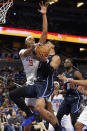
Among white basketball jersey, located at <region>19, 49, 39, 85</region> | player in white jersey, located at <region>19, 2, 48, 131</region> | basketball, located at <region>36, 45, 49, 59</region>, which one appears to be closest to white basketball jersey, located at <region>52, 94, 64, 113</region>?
player in white jersey, located at <region>19, 2, 48, 131</region>

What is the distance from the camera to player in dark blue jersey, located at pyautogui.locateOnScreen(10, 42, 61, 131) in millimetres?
5227

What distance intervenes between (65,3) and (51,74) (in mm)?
18904

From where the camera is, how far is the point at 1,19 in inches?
348

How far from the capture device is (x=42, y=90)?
5.32 m

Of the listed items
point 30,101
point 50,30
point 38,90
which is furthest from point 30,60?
point 50,30

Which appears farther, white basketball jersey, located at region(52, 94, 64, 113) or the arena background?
the arena background

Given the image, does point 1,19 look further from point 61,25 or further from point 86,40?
point 61,25

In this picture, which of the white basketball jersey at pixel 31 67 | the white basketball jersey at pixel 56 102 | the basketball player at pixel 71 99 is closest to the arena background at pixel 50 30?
the white basketball jersey at pixel 56 102

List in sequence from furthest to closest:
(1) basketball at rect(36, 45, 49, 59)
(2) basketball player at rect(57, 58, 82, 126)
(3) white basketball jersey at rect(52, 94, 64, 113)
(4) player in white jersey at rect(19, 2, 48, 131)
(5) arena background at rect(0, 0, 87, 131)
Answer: (5) arena background at rect(0, 0, 87, 131) → (3) white basketball jersey at rect(52, 94, 64, 113) → (2) basketball player at rect(57, 58, 82, 126) → (4) player in white jersey at rect(19, 2, 48, 131) → (1) basketball at rect(36, 45, 49, 59)

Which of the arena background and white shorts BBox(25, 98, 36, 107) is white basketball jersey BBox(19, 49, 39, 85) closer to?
white shorts BBox(25, 98, 36, 107)

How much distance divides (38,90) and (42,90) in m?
0.08

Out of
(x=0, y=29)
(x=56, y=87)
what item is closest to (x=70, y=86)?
(x=56, y=87)

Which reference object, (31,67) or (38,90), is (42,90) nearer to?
(38,90)

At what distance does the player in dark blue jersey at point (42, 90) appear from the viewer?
17.1 ft
